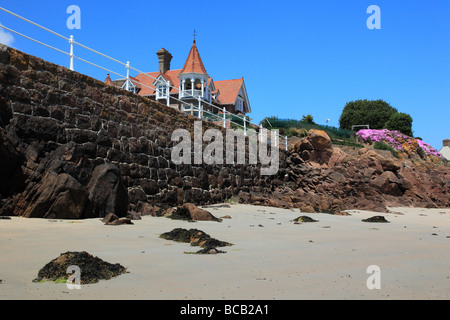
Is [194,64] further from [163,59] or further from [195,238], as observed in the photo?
[195,238]

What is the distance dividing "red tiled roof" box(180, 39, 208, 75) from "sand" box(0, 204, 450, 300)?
3630 centimetres

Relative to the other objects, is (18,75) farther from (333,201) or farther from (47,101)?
(333,201)

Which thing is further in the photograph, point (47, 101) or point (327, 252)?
point (47, 101)

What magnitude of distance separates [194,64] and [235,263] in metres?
39.6

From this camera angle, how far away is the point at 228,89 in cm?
4722

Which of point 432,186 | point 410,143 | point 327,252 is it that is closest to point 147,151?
point 327,252

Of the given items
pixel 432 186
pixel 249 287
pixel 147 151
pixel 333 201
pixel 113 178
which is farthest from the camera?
pixel 432 186

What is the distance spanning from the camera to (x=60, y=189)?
646 centimetres

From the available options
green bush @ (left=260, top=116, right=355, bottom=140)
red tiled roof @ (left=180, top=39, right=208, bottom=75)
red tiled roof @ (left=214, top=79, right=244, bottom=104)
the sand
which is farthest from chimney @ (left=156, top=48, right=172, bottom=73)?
the sand

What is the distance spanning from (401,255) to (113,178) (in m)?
5.04

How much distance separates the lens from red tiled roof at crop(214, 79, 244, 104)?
45.2 metres

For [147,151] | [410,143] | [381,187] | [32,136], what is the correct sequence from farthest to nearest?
1. [410,143]
2. [381,187]
3. [147,151]
4. [32,136]

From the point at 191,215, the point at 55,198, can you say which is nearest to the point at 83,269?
the point at 55,198
